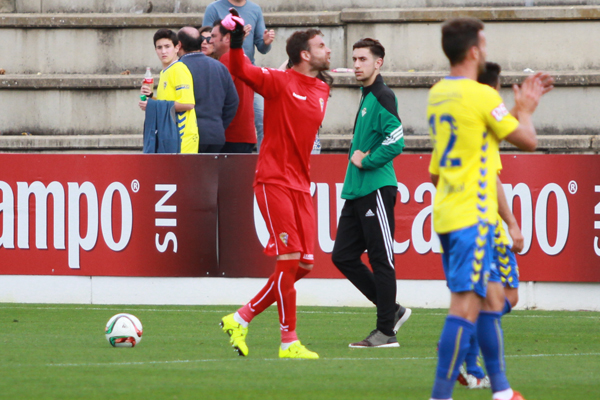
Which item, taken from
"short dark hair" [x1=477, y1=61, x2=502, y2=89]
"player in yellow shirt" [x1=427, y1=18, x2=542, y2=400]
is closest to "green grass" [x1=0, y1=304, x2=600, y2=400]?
"player in yellow shirt" [x1=427, y1=18, x2=542, y2=400]

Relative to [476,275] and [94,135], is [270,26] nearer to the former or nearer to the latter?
[94,135]

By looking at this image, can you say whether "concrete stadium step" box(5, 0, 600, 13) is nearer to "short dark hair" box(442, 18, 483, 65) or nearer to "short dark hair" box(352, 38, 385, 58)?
"short dark hair" box(352, 38, 385, 58)

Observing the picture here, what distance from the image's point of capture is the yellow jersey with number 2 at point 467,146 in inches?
185

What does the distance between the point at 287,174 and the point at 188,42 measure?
4.45m

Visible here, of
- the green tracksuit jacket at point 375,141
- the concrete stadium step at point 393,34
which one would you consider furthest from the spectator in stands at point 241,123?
the green tracksuit jacket at point 375,141

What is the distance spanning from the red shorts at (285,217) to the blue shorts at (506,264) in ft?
5.48

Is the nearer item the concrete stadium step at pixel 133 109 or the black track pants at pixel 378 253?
the black track pants at pixel 378 253

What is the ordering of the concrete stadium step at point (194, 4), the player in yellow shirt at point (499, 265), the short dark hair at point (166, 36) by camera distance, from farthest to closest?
the concrete stadium step at point (194, 4) → the short dark hair at point (166, 36) → the player in yellow shirt at point (499, 265)

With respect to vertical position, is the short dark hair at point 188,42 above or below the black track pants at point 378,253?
above

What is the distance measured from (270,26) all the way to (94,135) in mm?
3026

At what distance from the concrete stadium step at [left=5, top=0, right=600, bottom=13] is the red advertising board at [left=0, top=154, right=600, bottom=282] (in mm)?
5274

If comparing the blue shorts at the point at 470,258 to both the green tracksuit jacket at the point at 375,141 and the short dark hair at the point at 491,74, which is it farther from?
the green tracksuit jacket at the point at 375,141

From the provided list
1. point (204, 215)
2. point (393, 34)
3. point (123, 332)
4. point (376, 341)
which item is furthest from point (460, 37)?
point (393, 34)

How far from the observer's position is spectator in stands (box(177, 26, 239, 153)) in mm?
11016
